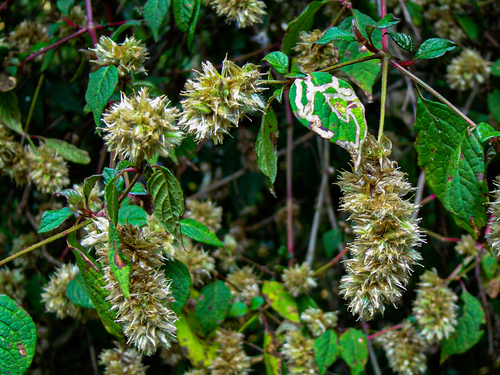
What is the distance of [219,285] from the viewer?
132cm

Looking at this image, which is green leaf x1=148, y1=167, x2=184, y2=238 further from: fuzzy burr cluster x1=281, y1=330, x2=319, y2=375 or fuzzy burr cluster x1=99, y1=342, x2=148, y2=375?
fuzzy burr cluster x1=281, y1=330, x2=319, y2=375

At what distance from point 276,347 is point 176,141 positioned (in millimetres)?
818

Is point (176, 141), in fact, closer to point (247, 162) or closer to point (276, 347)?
point (276, 347)

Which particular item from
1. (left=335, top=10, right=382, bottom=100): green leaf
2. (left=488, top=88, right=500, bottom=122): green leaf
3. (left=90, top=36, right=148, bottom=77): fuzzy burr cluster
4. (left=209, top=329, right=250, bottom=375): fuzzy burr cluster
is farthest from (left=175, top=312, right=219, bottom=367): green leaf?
(left=488, top=88, right=500, bottom=122): green leaf

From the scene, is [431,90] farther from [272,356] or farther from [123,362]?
[123,362]

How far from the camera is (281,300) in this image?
1.38 m

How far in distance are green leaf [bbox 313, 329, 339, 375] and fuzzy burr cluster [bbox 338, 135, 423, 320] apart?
0.48 meters

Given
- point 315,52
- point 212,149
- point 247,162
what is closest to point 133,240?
point 315,52

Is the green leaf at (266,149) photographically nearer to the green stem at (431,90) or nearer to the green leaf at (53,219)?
the green stem at (431,90)

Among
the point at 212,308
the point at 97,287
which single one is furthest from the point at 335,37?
the point at 212,308

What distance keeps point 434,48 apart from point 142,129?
608mm

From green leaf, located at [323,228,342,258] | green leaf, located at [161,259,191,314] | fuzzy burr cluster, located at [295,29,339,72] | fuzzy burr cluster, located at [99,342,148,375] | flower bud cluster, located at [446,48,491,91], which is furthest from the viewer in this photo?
flower bud cluster, located at [446,48,491,91]

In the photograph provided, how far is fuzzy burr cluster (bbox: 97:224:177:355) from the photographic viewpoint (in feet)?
2.64

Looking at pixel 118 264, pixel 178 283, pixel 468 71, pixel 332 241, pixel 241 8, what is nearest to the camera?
pixel 118 264
